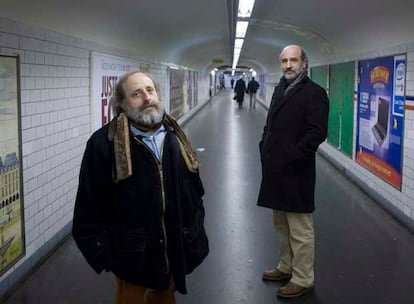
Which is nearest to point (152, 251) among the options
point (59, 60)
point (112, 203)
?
point (112, 203)

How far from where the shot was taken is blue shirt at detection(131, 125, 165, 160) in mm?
2031

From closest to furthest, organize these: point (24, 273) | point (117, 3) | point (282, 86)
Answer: point (282, 86) → point (24, 273) → point (117, 3)

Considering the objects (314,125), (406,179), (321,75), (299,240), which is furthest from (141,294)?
(321,75)

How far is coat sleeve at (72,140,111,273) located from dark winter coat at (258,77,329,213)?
1.47 meters

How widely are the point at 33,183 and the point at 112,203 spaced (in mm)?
2077

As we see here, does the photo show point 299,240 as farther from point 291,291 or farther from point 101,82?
point 101,82

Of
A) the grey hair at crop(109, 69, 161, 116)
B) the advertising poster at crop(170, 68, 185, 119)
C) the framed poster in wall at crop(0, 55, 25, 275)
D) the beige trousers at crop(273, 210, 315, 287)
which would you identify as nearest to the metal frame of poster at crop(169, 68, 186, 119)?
the advertising poster at crop(170, 68, 185, 119)

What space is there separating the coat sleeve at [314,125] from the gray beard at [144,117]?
1.26m

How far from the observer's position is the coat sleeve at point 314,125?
2.99 m

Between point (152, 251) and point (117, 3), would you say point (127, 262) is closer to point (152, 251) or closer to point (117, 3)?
point (152, 251)

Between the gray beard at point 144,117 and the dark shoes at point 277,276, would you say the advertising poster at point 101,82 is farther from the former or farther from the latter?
the gray beard at point 144,117

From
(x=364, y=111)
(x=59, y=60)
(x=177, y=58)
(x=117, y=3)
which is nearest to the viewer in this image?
(x=59, y=60)

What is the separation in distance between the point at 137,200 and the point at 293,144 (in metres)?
1.42

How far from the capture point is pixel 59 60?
4383 millimetres
